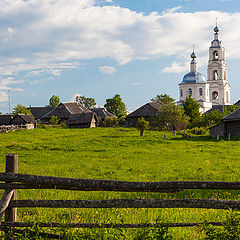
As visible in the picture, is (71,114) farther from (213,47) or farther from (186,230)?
(186,230)

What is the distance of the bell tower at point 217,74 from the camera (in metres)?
109

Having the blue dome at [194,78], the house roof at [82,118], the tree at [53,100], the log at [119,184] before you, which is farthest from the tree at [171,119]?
the tree at [53,100]

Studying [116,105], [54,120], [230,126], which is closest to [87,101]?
[116,105]

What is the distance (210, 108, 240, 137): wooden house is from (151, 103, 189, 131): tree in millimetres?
12047

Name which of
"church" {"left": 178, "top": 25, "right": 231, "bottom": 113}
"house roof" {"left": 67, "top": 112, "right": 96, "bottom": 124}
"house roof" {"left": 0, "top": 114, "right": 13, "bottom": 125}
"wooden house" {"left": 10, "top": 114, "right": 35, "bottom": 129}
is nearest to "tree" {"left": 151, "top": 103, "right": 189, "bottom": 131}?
"house roof" {"left": 67, "top": 112, "right": 96, "bottom": 124}

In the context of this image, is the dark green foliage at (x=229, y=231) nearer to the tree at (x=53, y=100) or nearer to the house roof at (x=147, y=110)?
the house roof at (x=147, y=110)

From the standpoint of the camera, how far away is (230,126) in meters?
37.3

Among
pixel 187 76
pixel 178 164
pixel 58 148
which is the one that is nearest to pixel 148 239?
pixel 178 164

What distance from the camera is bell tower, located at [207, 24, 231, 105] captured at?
108875 millimetres

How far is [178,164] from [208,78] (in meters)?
98.4

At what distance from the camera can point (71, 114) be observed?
76.4 m

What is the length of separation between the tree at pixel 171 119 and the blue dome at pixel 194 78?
52.5 metres

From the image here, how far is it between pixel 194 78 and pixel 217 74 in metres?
12.7

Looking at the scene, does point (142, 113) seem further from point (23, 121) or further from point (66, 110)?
point (23, 121)
